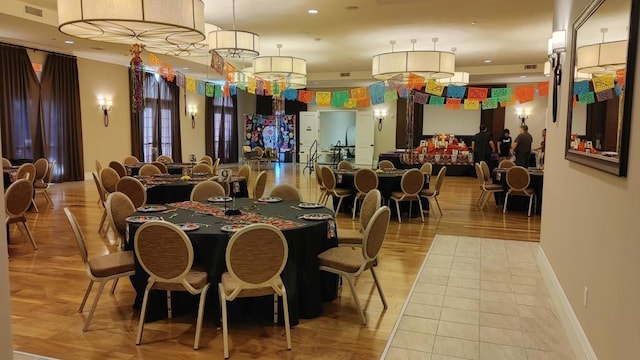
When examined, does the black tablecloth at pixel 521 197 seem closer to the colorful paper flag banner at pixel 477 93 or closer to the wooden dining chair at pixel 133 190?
the colorful paper flag banner at pixel 477 93

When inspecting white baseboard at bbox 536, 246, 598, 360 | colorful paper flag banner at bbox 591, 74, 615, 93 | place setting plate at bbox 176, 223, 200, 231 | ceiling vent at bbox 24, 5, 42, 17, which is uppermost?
ceiling vent at bbox 24, 5, 42, 17

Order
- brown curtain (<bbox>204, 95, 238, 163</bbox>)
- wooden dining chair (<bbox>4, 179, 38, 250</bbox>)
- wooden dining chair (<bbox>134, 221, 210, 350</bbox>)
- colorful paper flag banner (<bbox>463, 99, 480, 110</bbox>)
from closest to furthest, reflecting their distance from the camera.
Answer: wooden dining chair (<bbox>134, 221, 210, 350</bbox>) → wooden dining chair (<bbox>4, 179, 38, 250</bbox>) → colorful paper flag banner (<bbox>463, 99, 480, 110</bbox>) → brown curtain (<bbox>204, 95, 238, 163</bbox>)

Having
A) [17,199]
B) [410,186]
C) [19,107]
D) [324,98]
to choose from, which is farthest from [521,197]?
[19,107]

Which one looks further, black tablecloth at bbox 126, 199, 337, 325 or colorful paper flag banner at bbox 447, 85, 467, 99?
colorful paper flag banner at bbox 447, 85, 467, 99

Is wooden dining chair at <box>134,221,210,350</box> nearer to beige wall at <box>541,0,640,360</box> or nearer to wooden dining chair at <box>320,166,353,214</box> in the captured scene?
beige wall at <box>541,0,640,360</box>

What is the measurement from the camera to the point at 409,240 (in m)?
6.32

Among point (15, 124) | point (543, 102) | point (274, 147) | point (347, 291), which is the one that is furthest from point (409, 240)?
point (274, 147)

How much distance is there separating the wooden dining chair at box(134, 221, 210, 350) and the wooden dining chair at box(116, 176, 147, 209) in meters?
3.03

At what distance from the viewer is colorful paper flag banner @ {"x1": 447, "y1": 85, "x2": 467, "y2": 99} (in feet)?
40.8

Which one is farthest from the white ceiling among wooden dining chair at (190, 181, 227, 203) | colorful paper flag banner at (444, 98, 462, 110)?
wooden dining chair at (190, 181, 227, 203)

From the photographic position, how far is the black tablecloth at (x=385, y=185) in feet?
25.1

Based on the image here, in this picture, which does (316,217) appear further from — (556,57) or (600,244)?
(556,57)

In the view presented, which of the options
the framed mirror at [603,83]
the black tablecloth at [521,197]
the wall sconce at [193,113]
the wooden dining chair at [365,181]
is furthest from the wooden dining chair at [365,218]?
the wall sconce at [193,113]

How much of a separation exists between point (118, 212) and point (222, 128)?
14585mm
